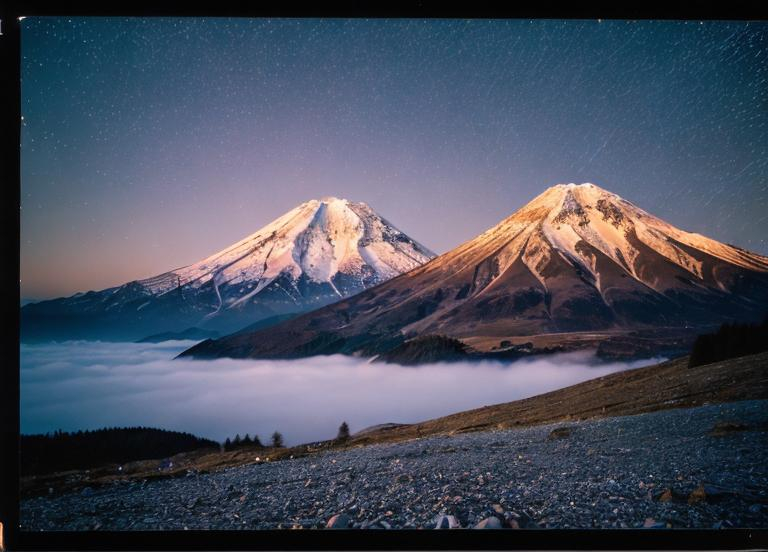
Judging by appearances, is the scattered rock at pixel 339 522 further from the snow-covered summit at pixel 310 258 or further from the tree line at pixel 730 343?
the snow-covered summit at pixel 310 258

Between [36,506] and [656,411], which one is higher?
[36,506]

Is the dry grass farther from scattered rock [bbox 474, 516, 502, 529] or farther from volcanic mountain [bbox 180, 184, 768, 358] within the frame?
scattered rock [bbox 474, 516, 502, 529]

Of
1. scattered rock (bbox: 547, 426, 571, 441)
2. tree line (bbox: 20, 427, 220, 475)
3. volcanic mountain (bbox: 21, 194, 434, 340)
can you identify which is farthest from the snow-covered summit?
scattered rock (bbox: 547, 426, 571, 441)

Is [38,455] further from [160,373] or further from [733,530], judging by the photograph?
[733,530]

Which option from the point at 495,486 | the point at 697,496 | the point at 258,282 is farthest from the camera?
the point at 258,282

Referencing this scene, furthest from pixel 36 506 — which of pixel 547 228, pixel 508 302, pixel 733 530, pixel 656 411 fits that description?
pixel 547 228

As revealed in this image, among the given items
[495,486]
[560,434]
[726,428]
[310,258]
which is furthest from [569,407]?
[310,258]

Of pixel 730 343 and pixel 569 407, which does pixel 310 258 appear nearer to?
pixel 569 407
